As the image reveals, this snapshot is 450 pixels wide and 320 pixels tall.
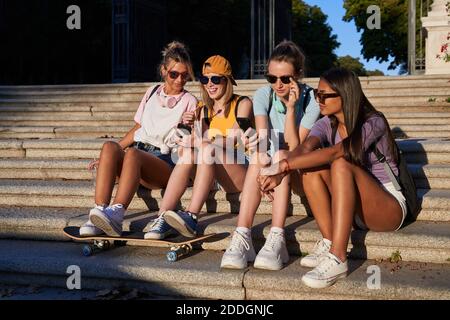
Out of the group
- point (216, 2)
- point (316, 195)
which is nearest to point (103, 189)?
point (316, 195)

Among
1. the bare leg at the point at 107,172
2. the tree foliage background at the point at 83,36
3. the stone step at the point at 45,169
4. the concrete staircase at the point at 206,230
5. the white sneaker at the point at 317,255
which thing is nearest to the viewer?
the concrete staircase at the point at 206,230

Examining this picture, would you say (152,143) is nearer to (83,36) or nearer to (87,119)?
(87,119)

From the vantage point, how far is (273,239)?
11.4 feet

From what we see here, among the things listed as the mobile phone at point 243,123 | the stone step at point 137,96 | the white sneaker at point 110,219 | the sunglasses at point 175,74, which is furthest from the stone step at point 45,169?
the stone step at point 137,96

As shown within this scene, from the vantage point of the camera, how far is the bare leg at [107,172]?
397cm

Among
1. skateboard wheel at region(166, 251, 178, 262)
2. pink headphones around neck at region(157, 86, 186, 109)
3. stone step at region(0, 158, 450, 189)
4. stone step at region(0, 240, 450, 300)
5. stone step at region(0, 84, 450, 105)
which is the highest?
stone step at region(0, 84, 450, 105)

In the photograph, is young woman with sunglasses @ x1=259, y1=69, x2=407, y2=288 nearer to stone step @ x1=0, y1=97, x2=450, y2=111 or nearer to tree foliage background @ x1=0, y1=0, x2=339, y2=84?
stone step @ x1=0, y1=97, x2=450, y2=111

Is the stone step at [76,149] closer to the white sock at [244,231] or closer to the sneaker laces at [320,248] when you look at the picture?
the sneaker laces at [320,248]

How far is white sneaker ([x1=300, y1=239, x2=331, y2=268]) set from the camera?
3395mm

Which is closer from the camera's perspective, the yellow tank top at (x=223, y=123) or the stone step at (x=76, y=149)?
the yellow tank top at (x=223, y=123)

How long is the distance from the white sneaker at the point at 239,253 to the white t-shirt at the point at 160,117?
1.27 meters

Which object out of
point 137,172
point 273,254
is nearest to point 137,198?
point 137,172

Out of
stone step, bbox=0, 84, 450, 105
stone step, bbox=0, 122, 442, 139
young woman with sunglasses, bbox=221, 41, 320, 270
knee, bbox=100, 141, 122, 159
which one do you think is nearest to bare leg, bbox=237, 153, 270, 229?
young woman with sunglasses, bbox=221, 41, 320, 270

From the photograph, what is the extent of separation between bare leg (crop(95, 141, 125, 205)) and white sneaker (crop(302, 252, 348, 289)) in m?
1.59
